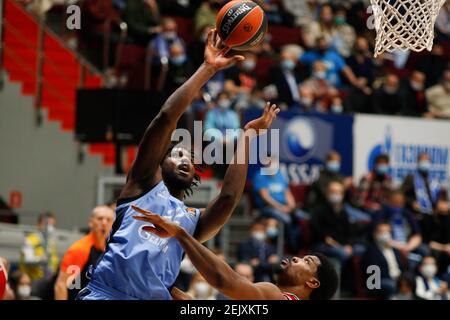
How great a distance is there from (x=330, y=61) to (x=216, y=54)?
9.01 metres

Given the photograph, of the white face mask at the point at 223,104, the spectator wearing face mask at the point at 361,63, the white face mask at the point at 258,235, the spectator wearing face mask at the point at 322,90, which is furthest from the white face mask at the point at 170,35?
the white face mask at the point at 258,235

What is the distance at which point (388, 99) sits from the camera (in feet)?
43.7

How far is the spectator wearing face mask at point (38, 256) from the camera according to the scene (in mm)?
9523

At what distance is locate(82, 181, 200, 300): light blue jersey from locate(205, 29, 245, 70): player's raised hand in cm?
66

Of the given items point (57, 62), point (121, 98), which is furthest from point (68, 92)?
point (121, 98)

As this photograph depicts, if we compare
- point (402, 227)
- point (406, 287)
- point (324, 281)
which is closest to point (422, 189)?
point (402, 227)

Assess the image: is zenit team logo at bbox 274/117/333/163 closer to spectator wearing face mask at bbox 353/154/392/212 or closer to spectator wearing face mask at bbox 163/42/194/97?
spectator wearing face mask at bbox 353/154/392/212

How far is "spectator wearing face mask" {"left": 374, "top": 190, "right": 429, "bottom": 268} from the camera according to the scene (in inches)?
432

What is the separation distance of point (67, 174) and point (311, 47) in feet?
13.7

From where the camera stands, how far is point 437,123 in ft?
42.0

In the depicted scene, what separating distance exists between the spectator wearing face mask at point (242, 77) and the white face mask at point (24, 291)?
4379 millimetres

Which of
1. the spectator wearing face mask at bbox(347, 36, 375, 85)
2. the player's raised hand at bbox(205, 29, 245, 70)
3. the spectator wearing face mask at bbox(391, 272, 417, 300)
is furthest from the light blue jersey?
the spectator wearing face mask at bbox(347, 36, 375, 85)

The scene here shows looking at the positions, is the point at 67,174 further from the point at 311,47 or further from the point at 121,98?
the point at 311,47

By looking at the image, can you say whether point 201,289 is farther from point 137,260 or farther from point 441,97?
point 441,97
